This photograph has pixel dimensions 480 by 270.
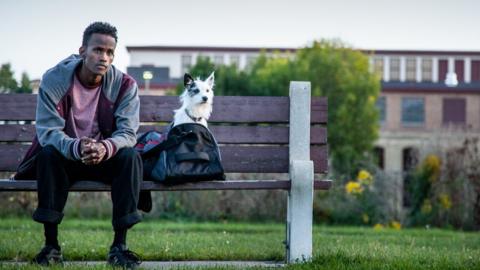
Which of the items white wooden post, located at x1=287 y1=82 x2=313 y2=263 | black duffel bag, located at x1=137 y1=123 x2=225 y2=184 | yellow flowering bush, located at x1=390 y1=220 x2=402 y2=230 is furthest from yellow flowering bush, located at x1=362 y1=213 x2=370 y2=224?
black duffel bag, located at x1=137 y1=123 x2=225 y2=184

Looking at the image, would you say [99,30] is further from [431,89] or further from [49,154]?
[431,89]

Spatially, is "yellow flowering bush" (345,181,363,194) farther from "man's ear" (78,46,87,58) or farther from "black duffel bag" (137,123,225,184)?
"man's ear" (78,46,87,58)

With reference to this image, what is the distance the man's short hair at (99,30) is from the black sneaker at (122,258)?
4.77 feet

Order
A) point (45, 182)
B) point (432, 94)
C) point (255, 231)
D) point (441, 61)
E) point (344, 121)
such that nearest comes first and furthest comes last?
point (45, 182) → point (255, 231) → point (344, 121) → point (432, 94) → point (441, 61)

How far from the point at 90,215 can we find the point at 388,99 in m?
47.8

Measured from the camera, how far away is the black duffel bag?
5.12m

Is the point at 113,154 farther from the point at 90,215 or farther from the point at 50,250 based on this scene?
the point at 90,215

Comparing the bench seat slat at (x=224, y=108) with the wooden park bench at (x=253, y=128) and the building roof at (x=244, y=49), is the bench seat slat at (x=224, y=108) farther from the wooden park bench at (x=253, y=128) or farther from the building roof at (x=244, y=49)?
the building roof at (x=244, y=49)

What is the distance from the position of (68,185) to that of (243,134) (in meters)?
1.55

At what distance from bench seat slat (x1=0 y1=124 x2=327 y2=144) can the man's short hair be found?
101 centimetres

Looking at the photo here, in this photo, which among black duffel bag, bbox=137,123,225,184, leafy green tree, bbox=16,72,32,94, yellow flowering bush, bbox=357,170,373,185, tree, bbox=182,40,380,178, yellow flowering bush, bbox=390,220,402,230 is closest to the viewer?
black duffel bag, bbox=137,123,225,184

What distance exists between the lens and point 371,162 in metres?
16.8

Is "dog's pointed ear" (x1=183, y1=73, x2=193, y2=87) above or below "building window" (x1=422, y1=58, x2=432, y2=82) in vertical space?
below

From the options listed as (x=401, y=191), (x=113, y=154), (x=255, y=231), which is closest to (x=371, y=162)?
(x=401, y=191)
